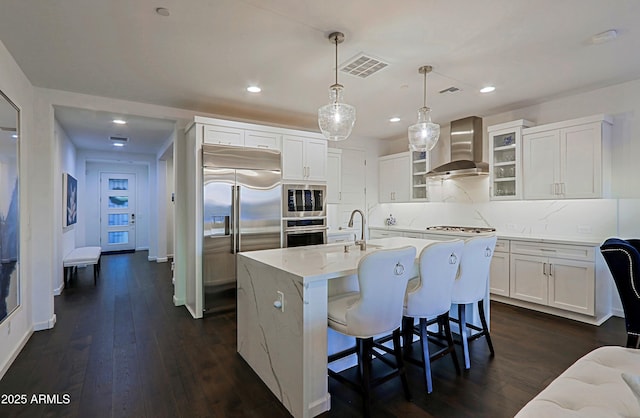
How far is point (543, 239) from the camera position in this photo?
391 cm

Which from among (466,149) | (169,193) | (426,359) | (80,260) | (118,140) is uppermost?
(118,140)

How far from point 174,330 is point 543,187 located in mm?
4882

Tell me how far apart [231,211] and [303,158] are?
1377 mm

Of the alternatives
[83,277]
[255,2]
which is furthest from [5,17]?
[83,277]

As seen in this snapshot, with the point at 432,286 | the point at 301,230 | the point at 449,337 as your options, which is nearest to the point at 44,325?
the point at 301,230

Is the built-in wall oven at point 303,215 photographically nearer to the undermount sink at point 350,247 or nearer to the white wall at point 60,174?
the undermount sink at point 350,247

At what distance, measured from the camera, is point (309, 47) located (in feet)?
9.04

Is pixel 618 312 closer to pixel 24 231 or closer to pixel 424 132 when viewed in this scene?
pixel 424 132

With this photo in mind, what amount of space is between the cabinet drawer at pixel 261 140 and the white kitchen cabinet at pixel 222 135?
84 millimetres

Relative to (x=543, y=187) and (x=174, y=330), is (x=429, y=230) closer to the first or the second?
(x=543, y=187)

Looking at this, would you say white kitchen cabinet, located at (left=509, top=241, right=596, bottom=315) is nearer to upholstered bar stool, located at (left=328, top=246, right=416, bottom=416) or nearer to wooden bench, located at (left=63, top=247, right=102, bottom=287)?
upholstered bar stool, located at (left=328, top=246, right=416, bottom=416)

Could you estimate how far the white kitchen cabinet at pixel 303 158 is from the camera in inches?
180

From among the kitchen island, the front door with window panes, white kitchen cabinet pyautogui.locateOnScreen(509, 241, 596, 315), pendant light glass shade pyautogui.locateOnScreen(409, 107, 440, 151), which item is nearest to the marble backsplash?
white kitchen cabinet pyautogui.locateOnScreen(509, 241, 596, 315)

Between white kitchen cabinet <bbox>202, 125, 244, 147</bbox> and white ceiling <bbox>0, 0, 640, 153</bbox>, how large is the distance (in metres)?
0.40
